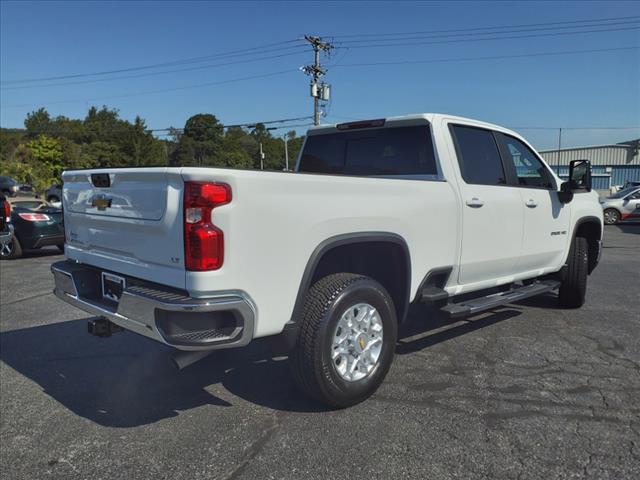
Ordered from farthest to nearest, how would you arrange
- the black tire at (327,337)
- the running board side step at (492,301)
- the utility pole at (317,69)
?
the utility pole at (317,69), the running board side step at (492,301), the black tire at (327,337)

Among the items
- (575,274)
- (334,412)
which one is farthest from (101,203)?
(575,274)

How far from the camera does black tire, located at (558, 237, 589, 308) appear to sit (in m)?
6.02

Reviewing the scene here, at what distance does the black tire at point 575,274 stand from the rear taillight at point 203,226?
4614mm

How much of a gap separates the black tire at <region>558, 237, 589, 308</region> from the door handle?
2.17m

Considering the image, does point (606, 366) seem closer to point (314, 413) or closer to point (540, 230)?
point (540, 230)

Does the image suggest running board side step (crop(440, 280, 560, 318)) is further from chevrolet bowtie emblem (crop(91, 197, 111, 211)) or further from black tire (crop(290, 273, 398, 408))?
chevrolet bowtie emblem (crop(91, 197, 111, 211))

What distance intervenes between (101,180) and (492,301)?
329 centimetres

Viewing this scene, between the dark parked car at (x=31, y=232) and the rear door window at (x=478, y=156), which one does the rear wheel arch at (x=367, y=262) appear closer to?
the rear door window at (x=478, y=156)

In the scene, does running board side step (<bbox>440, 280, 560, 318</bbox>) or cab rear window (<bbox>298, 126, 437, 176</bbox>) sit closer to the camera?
running board side step (<bbox>440, 280, 560, 318</bbox>)

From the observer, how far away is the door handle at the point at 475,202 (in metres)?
4.35

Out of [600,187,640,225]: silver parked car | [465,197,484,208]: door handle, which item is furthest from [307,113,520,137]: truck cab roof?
[600,187,640,225]: silver parked car

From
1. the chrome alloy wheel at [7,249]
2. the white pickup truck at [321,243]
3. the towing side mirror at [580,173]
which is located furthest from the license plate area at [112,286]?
the chrome alloy wheel at [7,249]

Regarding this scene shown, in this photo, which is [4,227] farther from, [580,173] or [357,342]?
[580,173]

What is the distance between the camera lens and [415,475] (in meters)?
2.78
